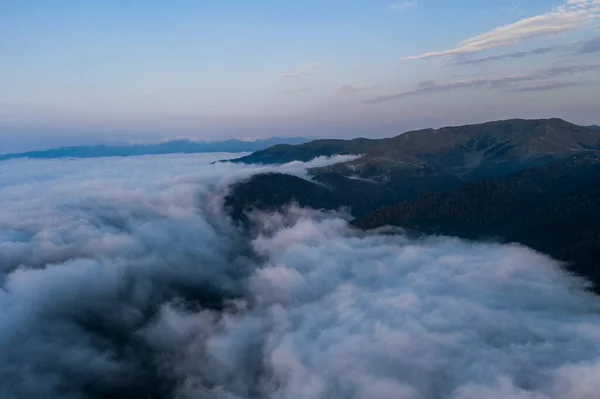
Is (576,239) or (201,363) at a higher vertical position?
(576,239)

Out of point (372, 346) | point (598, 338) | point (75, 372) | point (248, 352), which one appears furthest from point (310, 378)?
point (75, 372)

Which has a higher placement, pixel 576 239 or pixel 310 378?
pixel 576 239

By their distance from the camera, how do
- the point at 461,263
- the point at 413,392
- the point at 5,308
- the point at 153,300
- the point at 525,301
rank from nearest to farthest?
the point at 413,392
the point at 525,301
the point at 5,308
the point at 461,263
the point at 153,300

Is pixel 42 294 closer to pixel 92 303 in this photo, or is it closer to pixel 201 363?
pixel 92 303

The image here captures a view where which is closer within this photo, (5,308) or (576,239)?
(5,308)

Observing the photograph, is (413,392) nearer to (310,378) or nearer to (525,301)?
(310,378)

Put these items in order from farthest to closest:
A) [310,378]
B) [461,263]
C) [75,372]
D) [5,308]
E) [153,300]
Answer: [153,300] → [461,263] → [5,308] → [75,372] → [310,378]

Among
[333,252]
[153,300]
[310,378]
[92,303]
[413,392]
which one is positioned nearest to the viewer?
[413,392]

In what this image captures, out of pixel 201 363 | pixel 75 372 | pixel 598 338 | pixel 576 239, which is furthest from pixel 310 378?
pixel 576 239

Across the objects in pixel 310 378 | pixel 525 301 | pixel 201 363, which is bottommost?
pixel 201 363
